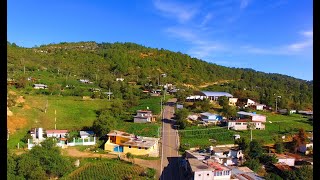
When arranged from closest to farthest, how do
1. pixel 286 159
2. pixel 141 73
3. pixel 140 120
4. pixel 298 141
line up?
1. pixel 286 159
2. pixel 298 141
3. pixel 140 120
4. pixel 141 73

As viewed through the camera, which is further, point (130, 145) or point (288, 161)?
point (130, 145)

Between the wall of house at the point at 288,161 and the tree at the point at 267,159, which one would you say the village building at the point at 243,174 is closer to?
the tree at the point at 267,159

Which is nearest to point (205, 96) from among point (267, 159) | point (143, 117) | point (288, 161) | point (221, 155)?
point (143, 117)

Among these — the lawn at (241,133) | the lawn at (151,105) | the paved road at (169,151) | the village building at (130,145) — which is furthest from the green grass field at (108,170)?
the lawn at (151,105)

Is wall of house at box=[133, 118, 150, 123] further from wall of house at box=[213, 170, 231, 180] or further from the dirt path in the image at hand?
wall of house at box=[213, 170, 231, 180]

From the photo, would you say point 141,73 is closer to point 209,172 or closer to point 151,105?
point 151,105

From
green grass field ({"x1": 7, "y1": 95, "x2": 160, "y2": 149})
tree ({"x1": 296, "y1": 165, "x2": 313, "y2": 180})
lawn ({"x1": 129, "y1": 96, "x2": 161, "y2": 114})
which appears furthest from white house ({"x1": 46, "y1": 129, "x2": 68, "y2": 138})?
tree ({"x1": 296, "y1": 165, "x2": 313, "y2": 180})
